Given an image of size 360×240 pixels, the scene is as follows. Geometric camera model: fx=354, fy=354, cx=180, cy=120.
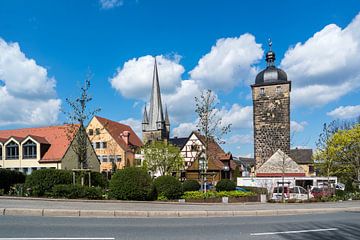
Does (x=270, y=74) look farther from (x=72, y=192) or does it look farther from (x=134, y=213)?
(x=134, y=213)

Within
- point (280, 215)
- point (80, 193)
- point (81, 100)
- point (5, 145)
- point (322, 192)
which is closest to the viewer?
point (280, 215)

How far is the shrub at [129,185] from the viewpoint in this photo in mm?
18469

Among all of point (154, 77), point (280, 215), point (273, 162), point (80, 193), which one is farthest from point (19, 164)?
point (154, 77)

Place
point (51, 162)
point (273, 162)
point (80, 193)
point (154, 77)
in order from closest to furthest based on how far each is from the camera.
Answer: point (80, 193) → point (51, 162) → point (273, 162) → point (154, 77)

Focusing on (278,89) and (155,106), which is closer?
(278,89)

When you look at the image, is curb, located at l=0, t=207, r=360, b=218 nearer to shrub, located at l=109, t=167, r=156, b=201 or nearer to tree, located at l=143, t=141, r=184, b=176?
shrub, located at l=109, t=167, r=156, b=201

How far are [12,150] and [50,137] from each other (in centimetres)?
506

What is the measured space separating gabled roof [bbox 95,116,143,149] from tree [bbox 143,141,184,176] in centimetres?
1103

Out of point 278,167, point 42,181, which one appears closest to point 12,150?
point 42,181

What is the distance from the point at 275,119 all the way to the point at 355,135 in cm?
1296

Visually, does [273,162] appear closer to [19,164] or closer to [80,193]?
[19,164]

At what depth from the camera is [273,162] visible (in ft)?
166

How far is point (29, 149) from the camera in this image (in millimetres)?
44594

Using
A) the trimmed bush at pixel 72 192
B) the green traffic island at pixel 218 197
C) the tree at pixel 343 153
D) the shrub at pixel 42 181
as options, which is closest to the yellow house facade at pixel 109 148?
the tree at pixel 343 153
